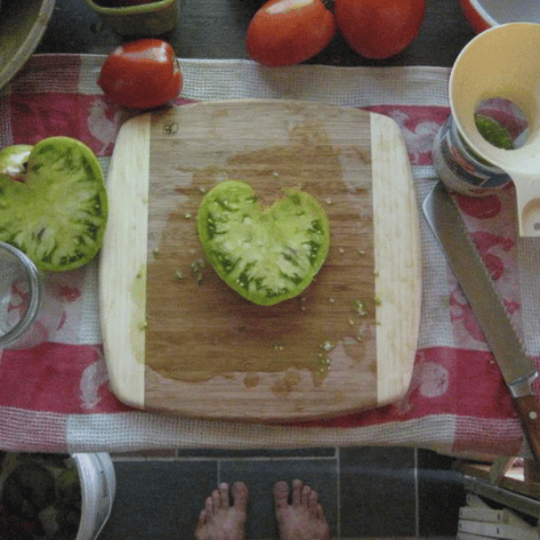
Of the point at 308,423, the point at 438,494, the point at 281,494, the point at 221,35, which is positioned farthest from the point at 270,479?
the point at 221,35

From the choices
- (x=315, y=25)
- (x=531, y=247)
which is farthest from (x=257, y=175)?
(x=531, y=247)

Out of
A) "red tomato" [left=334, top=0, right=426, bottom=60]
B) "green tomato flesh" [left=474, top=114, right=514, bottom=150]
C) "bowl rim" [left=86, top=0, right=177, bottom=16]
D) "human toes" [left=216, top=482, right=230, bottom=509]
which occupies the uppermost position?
"bowl rim" [left=86, top=0, right=177, bottom=16]

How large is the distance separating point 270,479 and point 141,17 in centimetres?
99

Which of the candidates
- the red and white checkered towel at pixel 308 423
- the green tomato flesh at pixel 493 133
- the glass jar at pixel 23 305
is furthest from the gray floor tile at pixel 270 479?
the green tomato flesh at pixel 493 133

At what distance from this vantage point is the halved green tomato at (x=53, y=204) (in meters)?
0.79

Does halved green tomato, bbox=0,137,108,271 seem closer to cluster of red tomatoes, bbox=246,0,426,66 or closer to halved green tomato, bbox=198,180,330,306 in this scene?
halved green tomato, bbox=198,180,330,306

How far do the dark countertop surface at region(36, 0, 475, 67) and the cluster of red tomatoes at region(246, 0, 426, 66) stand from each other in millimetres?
53

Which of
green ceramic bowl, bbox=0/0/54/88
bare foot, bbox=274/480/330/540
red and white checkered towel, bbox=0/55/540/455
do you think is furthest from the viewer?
bare foot, bbox=274/480/330/540

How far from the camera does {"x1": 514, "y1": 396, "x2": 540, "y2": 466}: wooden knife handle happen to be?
81cm

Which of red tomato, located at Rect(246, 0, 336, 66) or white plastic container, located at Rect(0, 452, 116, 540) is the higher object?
red tomato, located at Rect(246, 0, 336, 66)

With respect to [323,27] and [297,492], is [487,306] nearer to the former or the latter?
[323,27]

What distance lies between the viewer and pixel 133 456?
4.33 ft

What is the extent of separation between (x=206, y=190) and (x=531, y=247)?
0.47 m

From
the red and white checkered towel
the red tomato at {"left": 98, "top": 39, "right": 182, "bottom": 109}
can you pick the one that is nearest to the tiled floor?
the red and white checkered towel
